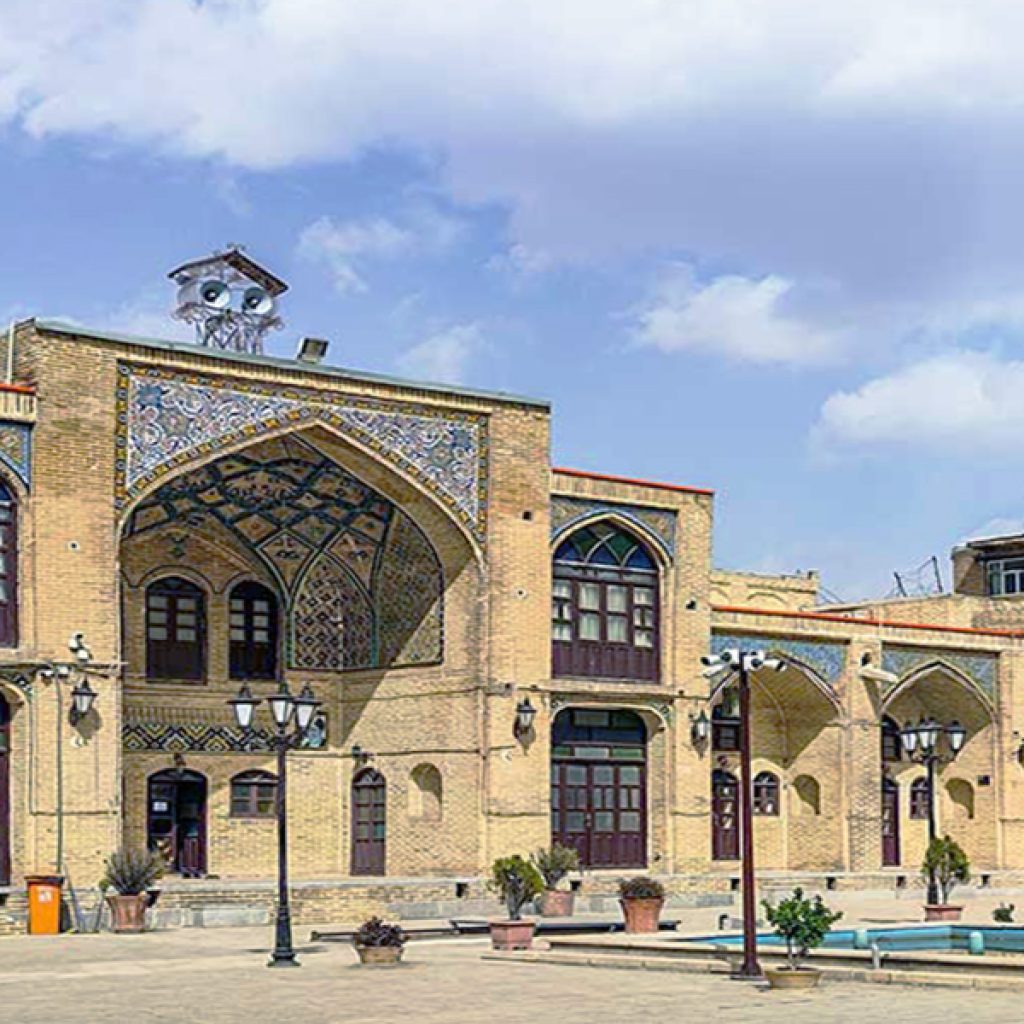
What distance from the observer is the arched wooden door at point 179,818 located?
27.7 metres

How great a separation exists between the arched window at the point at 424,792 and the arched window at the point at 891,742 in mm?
9530

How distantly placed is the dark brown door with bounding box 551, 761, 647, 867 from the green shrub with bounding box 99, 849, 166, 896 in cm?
765

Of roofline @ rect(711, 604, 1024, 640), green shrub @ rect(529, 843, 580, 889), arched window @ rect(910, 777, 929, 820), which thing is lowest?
green shrub @ rect(529, 843, 580, 889)

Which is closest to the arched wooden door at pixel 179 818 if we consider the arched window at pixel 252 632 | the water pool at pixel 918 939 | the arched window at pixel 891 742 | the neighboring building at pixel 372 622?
the neighboring building at pixel 372 622

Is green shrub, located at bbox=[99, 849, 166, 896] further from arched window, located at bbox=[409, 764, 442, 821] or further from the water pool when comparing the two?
the water pool

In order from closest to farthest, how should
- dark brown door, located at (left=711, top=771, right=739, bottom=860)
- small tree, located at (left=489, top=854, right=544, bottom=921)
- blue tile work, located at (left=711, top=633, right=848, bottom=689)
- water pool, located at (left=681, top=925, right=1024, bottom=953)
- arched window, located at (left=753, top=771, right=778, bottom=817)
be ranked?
1. water pool, located at (left=681, top=925, right=1024, bottom=953)
2. small tree, located at (left=489, top=854, right=544, bottom=921)
3. blue tile work, located at (left=711, top=633, right=848, bottom=689)
4. dark brown door, located at (left=711, top=771, right=739, bottom=860)
5. arched window, located at (left=753, top=771, right=778, bottom=817)

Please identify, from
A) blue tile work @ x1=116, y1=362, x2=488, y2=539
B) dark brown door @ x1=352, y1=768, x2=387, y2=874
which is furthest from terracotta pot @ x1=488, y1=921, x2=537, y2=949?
dark brown door @ x1=352, y1=768, x2=387, y2=874

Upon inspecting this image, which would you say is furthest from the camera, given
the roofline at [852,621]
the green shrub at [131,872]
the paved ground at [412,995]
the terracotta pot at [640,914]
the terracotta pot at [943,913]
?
the roofline at [852,621]

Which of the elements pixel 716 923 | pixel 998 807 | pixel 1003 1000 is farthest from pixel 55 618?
pixel 998 807

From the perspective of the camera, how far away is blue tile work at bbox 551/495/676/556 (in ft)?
94.8

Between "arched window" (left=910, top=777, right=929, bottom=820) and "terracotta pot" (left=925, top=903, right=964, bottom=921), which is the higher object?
"arched window" (left=910, top=777, right=929, bottom=820)

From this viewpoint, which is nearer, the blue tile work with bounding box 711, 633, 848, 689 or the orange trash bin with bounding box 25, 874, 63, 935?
the orange trash bin with bounding box 25, 874, 63, 935

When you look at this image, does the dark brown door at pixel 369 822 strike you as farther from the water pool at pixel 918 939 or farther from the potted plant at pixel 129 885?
the water pool at pixel 918 939

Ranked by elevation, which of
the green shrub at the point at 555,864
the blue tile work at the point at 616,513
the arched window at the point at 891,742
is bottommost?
the green shrub at the point at 555,864
